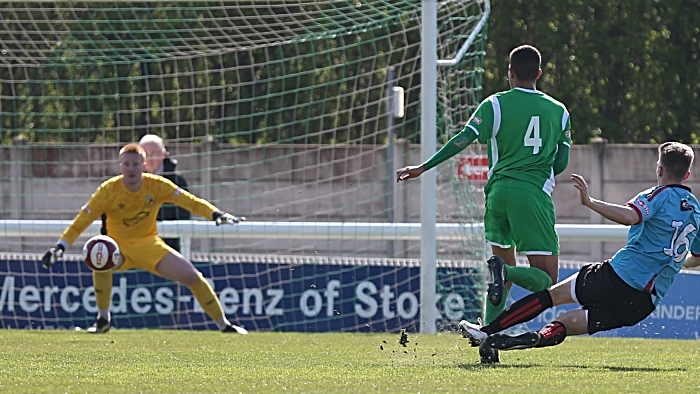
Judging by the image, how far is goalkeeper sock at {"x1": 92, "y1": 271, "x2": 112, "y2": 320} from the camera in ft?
34.8

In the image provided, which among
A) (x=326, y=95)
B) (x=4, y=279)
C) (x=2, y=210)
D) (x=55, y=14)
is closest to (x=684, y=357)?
(x=4, y=279)

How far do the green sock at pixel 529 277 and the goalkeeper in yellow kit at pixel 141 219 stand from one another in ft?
12.5

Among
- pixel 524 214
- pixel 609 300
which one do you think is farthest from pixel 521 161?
pixel 609 300

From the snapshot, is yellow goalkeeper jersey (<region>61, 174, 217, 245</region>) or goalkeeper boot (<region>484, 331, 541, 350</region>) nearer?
goalkeeper boot (<region>484, 331, 541, 350</region>)

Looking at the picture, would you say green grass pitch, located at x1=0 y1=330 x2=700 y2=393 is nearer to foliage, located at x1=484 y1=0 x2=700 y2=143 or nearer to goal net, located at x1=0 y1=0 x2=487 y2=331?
goal net, located at x1=0 y1=0 x2=487 y2=331

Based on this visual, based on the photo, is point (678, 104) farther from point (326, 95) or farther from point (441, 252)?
point (441, 252)

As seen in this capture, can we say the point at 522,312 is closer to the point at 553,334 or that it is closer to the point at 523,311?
the point at 523,311

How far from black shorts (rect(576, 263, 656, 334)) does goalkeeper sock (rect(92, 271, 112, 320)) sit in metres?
A: 5.04

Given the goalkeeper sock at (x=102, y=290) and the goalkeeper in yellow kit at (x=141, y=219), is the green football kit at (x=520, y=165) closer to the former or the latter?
the goalkeeper in yellow kit at (x=141, y=219)

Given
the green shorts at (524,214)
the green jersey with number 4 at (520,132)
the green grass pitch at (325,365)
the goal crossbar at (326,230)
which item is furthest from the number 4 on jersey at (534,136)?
the goal crossbar at (326,230)

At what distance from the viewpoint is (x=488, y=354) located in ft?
22.5

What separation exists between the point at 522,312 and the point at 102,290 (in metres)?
4.90

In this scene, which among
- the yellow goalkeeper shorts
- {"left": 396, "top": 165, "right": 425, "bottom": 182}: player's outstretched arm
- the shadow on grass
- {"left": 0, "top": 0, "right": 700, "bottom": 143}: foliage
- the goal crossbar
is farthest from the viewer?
{"left": 0, "top": 0, "right": 700, "bottom": 143}: foliage

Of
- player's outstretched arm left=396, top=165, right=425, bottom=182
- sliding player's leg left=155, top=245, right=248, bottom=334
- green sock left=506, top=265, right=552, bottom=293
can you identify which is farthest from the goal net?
green sock left=506, top=265, right=552, bottom=293
